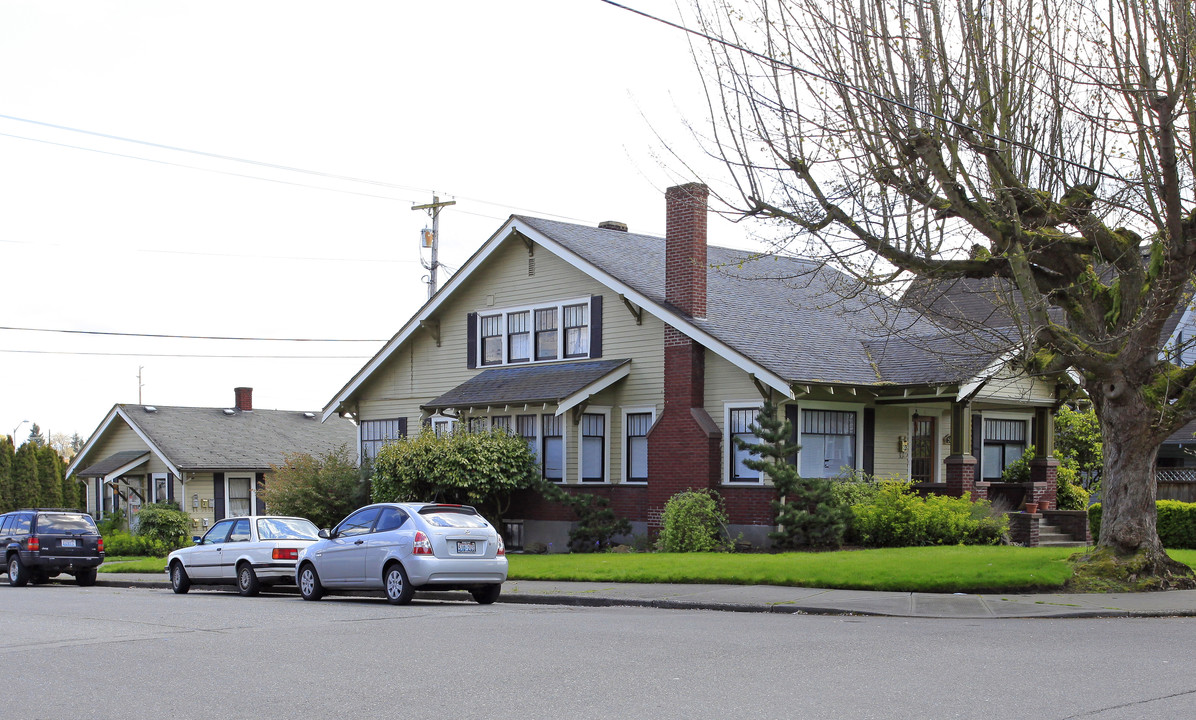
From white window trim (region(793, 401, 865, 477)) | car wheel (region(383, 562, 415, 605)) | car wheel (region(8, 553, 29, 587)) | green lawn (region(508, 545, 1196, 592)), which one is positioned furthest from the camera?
car wheel (region(8, 553, 29, 587))

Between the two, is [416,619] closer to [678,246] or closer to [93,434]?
[678,246]

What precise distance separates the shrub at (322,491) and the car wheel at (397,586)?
12.8m

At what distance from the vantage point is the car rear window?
2588cm


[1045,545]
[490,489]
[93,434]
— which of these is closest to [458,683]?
[490,489]

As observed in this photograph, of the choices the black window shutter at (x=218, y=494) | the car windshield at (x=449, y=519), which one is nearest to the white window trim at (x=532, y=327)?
the car windshield at (x=449, y=519)

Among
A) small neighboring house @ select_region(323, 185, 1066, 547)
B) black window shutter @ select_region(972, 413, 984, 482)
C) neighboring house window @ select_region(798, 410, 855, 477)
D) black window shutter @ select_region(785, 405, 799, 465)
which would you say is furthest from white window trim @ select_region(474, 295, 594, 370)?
black window shutter @ select_region(972, 413, 984, 482)

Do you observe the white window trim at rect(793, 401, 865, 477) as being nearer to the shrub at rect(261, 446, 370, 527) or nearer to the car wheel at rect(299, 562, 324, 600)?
the car wheel at rect(299, 562, 324, 600)

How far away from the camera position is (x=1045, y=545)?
25016 mm

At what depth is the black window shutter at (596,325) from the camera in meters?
27.4

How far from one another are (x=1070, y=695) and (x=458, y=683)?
4.71 metres

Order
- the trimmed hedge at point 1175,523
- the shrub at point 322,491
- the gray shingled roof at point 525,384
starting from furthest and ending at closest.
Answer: the shrub at point 322,491
the gray shingled roof at point 525,384
the trimmed hedge at point 1175,523

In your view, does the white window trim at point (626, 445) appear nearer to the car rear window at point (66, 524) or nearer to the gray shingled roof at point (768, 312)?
the gray shingled roof at point (768, 312)

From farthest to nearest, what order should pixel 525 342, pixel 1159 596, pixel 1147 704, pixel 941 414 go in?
pixel 525 342, pixel 941 414, pixel 1159 596, pixel 1147 704

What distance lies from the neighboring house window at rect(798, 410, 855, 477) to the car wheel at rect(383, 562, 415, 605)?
10.1m
